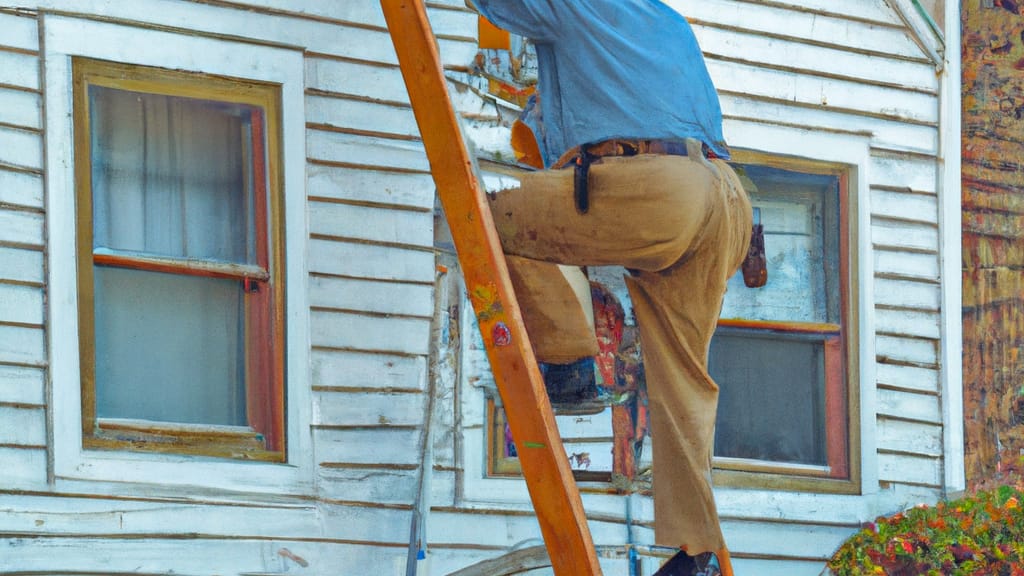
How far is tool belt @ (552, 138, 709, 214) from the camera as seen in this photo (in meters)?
3.72

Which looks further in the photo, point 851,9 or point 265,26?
point 851,9

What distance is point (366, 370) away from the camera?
411cm

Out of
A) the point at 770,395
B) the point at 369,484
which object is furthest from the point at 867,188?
the point at 369,484

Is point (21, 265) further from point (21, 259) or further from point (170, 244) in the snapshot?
point (170, 244)

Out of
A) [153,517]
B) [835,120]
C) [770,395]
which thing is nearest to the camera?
[153,517]

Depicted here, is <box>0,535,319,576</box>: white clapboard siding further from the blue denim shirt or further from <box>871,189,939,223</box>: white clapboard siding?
<box>871,189,939,223</box>: white clapboard siding

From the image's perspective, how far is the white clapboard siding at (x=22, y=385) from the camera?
3719mm

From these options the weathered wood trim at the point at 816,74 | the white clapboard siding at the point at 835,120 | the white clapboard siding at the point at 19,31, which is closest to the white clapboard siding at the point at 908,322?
the white clapboard siding at the point at 835,120

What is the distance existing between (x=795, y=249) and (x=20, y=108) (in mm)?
2261

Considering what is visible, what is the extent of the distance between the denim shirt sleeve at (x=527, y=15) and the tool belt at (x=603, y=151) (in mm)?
288

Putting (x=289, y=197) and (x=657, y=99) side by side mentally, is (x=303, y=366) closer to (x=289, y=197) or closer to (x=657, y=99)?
(x=289, y=197)

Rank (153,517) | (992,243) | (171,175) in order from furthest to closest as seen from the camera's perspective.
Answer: (992,243)
(171,175)
(153,517)

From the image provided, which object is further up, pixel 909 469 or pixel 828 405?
pixel 828 405

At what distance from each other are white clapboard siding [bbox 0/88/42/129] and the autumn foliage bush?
2516 millimetres
